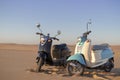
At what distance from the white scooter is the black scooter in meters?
0.97

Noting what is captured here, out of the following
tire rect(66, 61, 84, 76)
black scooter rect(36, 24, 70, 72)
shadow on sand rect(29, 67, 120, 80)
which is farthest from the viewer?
black scooter rect(36, 24, 70, 72)

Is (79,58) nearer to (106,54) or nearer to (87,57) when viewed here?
(87,57)

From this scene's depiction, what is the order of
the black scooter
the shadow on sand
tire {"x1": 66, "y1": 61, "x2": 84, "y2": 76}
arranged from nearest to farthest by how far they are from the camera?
the shadow on sand → tire {"x1": 66, "y1": 61, "x2": 84, "y2": 76} → the black scooter

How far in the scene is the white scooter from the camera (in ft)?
31.2

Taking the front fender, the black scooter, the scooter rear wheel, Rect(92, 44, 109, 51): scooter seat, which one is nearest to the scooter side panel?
Rect(92, 44, 109, 51): scooter seat

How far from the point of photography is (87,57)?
32.0 ft

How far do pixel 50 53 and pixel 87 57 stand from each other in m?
1.46

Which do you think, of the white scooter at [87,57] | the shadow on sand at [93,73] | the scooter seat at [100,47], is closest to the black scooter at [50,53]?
the shadow on sand at [93,73]

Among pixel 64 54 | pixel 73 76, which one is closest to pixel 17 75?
pixel 73 76

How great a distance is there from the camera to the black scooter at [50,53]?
1008cm

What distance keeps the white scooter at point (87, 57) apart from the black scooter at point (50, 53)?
0.97 meters

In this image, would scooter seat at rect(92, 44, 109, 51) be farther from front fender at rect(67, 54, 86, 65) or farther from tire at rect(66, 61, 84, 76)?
tire at rect(66, 61, 84, 76)

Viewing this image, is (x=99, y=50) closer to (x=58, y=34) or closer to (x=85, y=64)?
(x=85, y=64)

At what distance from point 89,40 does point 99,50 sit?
57 cm
